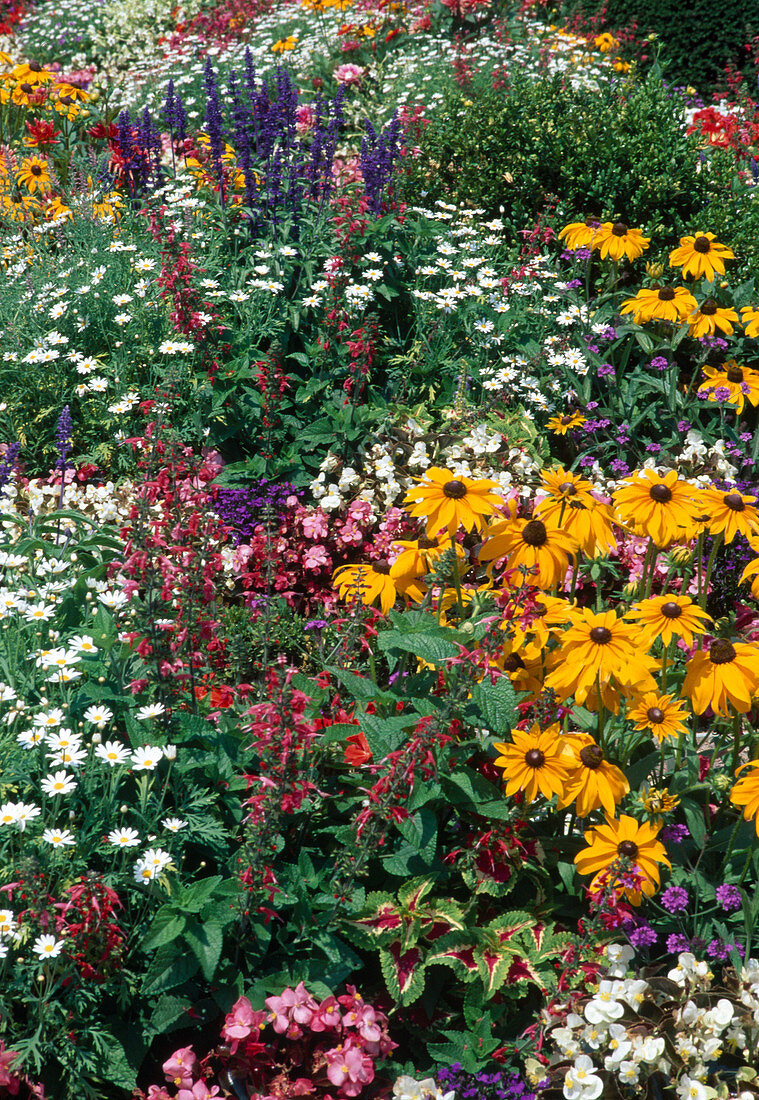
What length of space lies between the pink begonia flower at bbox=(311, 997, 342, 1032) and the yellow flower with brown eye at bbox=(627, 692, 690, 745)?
93 centimetres

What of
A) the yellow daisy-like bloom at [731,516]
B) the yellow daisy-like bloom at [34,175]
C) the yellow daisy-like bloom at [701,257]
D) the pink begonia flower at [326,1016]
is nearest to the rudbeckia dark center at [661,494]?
the yellow daisy-like bloom at [731,516]

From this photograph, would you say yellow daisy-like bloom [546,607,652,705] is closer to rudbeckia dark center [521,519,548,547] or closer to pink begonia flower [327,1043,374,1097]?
rudbeckia dark center [521,519,548,547]

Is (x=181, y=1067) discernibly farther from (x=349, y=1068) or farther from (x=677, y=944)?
(x=677, y=944)

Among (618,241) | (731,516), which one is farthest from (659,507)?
(618,241)

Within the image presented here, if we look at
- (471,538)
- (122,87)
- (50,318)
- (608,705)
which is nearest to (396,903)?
(608,705)

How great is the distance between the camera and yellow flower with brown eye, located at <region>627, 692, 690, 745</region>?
7.08 feet

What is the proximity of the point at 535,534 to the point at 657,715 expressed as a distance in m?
0.52

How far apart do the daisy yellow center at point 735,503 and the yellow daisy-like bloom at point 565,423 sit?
1627 millimetres

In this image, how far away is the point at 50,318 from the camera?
438 cm

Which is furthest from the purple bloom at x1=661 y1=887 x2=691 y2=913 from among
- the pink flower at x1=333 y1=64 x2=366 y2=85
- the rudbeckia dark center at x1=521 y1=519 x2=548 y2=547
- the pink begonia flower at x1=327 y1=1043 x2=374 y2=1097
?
the pink flower at x1=333 y1=64 x2=366 y2=85

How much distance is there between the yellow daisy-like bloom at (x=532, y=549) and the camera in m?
2.28

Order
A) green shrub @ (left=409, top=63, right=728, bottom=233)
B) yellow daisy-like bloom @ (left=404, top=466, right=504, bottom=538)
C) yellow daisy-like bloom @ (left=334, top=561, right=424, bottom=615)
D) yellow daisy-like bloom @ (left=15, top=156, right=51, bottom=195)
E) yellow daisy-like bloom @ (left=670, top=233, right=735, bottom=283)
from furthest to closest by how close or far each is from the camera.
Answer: yellow daisy-like bloom @ (left=15, top=156, right=51, bottom=195) < green shrub @ (left=409, top=63, right=728, bottom=233) < yellow daisy-like bloom @ (left=670, top=233, right=735, bottom=283) < yellow daisy-like bloom @ (left=334, top=561, right=424, bottom=615) < yellow daisy-like bloom @ (left=404, top=466, right=504, bottom=538)

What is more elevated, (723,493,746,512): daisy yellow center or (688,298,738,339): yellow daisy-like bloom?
(723,493,746,512): daisy yellow center

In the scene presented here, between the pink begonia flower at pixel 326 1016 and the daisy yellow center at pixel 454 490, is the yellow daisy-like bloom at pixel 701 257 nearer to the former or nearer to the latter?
the daisy yellow center at pixel 454 490
